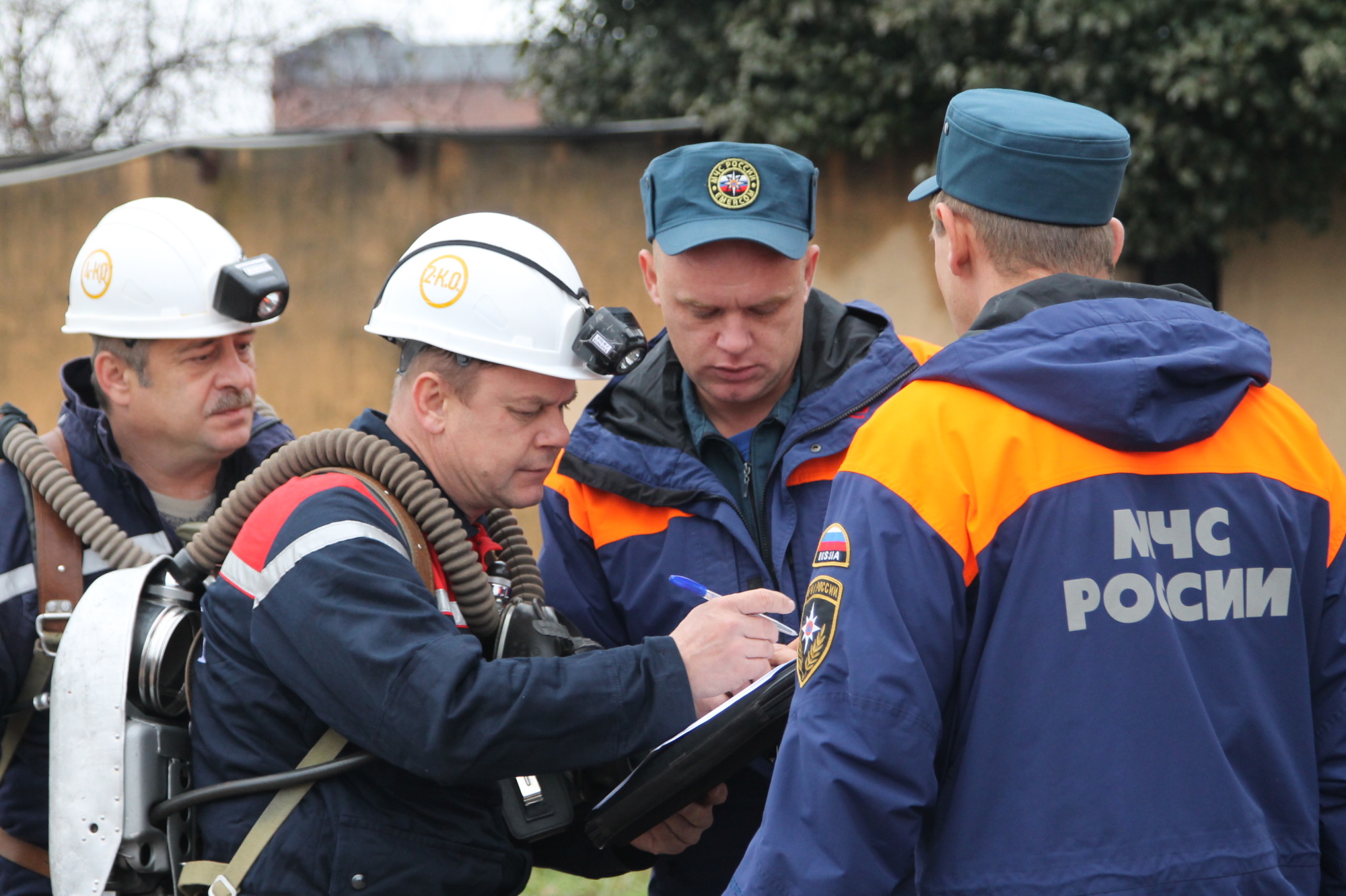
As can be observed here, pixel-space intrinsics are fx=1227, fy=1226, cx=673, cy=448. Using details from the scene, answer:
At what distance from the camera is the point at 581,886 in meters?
5.05

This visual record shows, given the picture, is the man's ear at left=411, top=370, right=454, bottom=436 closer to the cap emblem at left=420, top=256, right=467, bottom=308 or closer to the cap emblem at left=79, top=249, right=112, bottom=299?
the cap emblem at left=420, top=256, right=467, bottom=308

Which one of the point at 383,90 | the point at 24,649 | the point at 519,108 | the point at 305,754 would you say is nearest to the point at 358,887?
the point at 305,754

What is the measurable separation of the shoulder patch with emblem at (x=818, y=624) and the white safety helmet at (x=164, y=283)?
175 centimetres

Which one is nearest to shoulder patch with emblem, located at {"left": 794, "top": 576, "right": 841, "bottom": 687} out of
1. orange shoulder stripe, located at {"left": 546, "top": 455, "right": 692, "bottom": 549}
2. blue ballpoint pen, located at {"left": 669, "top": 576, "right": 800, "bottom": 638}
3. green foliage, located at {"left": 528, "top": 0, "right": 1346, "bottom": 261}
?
blue ballpoint pen, located at {"left": 669, "top": 576, "right": 800, "bottom": 638}

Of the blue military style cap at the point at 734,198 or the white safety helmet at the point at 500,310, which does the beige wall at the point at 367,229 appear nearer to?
the blue military style cap at the point at 734,198

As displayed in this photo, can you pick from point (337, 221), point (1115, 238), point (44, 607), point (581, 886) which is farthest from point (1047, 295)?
point (337, 221)

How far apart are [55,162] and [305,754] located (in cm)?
769

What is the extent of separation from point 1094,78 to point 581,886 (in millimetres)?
4978

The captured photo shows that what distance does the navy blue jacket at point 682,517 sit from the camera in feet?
8.28

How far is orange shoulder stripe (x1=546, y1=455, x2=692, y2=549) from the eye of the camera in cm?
258

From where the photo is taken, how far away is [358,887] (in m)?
1.95

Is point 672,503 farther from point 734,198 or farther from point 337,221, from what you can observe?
point 337,221

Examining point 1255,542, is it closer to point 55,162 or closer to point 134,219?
point 134,219

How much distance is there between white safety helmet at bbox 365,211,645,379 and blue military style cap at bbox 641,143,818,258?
0.39 m
